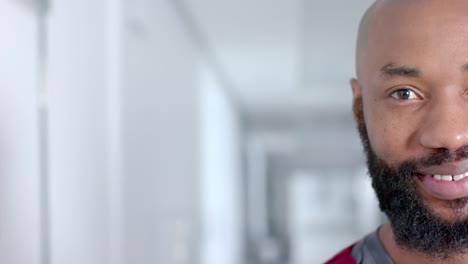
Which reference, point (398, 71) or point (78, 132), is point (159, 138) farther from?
point (398, 71)

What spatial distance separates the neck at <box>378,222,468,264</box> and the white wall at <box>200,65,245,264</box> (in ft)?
6.70

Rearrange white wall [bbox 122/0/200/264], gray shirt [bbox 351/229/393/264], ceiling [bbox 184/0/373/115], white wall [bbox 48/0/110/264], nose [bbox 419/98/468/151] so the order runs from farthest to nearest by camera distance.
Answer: ceiling [bbox 184/0/373/115] < white wall [bbox 122/0/200/264] < white wall [bbox 48/0/110/264] < gray shirt [bbox 351/229/393/264] < nose [bbox 419/98/468/151]

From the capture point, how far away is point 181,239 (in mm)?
2254

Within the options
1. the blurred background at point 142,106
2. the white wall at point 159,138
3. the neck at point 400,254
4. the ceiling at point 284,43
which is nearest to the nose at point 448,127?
the neck at point 400,254

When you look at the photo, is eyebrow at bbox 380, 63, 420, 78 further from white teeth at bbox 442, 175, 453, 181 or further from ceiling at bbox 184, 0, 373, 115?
ceiling at bbox 184, 0, 373, 115

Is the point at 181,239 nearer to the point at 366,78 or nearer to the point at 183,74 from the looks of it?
the point at 183,74

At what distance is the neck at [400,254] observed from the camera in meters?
0.76

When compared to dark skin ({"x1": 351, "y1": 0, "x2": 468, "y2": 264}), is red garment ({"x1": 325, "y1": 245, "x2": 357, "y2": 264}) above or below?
below

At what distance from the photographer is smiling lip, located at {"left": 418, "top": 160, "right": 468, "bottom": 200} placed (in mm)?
715

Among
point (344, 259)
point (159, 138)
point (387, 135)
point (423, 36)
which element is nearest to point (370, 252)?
point (344, 259)

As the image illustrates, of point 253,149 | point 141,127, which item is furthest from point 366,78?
point 253,149

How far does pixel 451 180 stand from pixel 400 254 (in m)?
0.16

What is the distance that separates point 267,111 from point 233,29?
3168 millimetres

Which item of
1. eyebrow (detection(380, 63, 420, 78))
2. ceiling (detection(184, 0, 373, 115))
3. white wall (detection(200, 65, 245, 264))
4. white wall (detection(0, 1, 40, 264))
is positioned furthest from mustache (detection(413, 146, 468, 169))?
white wall (detection(200, 65, 245, 264))
